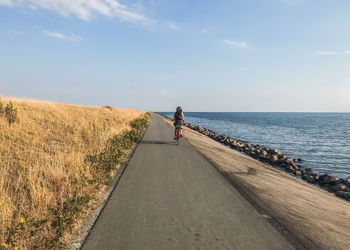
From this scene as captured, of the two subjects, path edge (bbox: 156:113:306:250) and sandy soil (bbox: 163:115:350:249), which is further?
sandy soil (bbox: 163:115:350:249)

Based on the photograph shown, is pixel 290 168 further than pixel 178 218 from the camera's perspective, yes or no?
Yes

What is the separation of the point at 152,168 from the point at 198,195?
2.57 m

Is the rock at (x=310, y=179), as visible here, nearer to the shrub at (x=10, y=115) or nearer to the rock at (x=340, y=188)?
the rock at (x=340, y=188)

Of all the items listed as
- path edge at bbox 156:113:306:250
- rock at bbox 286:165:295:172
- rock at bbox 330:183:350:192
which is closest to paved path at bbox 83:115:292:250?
path edge at bbox 156:113:306:250

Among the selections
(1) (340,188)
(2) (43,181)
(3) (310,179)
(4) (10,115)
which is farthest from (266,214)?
(4) (10,115)

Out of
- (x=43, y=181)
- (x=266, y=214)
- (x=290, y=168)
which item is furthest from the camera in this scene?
(x=290, y=168)

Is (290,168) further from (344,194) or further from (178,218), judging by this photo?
(178,218)

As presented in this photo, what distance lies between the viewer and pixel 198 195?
5.02 metres

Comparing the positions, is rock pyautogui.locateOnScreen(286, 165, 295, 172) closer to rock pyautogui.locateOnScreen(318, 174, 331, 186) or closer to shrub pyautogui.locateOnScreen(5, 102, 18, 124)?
rock pyautogui.locateOnScreen(318, 174, 331, 186)

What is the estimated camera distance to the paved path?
10.4ft

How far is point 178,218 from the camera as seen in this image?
388cm

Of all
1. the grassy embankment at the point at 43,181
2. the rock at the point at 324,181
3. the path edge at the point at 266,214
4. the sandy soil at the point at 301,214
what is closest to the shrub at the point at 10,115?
the grassy embankment at the point at 43,181

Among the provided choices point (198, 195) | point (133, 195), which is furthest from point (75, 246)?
point (198, 195)

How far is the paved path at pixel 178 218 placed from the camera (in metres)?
3.16
